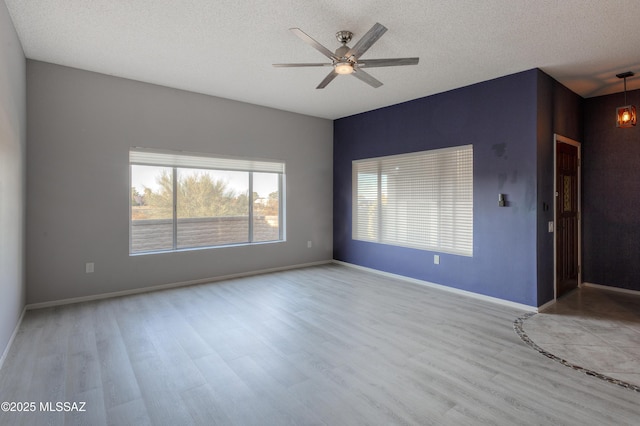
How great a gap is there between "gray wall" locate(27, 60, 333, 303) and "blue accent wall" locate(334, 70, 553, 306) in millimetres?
2573

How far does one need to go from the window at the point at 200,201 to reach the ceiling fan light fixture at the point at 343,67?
2.85m

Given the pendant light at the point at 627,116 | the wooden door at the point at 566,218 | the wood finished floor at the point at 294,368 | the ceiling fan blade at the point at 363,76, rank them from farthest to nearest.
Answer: the wooden door at the point at 566,218 < the pendant light at the point at 627,116 < the ceiling fan blade at the point at 363,76 < the wood finished floor at the point at 294,368

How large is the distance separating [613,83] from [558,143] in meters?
1.08

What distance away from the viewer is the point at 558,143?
4.30 m

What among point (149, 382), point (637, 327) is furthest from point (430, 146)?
point (149, 382)

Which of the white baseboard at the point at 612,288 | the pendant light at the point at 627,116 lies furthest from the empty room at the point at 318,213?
the white baseboard at the point at 612,288

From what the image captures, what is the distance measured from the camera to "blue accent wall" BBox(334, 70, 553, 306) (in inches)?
153

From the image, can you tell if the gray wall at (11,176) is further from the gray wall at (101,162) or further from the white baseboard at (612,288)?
the white baseboard at (612,288)

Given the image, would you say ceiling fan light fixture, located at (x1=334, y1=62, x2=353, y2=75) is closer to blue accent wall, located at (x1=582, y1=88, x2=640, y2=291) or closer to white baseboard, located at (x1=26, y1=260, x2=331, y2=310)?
white baseboard, located at (x1=26, y1=260, x2=331, y2=310)

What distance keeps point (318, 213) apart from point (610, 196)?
4.58m

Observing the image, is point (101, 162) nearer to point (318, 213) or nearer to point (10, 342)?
point (10, 342)

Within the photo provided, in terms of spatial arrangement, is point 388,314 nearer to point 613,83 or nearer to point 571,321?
point 571,321

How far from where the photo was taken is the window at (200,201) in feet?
15.2

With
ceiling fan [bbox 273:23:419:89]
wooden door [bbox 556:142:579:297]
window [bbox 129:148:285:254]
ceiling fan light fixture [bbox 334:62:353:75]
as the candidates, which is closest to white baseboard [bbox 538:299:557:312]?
wooden door [bbox 556:142:579:297]
